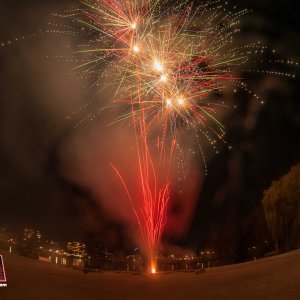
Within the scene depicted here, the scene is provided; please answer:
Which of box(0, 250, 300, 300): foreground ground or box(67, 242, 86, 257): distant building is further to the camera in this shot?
box(67, 242, 86, 257): distant building

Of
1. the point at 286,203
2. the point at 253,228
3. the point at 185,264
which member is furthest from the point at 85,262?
the point at 253,228

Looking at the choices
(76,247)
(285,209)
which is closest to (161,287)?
(285,209)

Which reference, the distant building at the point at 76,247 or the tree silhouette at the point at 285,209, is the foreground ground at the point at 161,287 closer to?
the tree silhouette at the point at 285,209

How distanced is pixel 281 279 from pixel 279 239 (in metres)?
11.6

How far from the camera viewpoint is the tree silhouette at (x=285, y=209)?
19406 millimetres

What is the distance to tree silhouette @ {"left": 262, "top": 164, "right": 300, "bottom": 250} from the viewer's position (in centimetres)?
1941

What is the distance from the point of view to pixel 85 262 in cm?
2062

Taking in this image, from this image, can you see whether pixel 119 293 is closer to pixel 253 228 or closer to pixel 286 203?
pixel 286 203

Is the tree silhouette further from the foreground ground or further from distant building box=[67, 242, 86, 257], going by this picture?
distant building box=[67, 242, 86, 257]

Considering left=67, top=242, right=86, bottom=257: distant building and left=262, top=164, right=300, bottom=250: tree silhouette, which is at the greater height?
left=67, top=242, right=86, bottom=257: distant building

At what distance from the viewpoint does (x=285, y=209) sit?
2009 centimetres

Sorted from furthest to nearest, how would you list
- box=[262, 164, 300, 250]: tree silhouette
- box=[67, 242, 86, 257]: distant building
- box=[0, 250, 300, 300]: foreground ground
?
box=[67, 242, 86, 257]: distant building → box=[262, 164, 300, 250]: tree silhouette → box=[0, 250, 300, 300]: foreground ground

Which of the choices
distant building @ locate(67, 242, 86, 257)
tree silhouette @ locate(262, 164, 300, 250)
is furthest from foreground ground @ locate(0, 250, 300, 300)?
distant building @ locate(67, 242, 86, 257)

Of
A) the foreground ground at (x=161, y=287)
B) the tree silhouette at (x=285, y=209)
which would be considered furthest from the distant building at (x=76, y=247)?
the foreground ground at (x=161, y=287)
